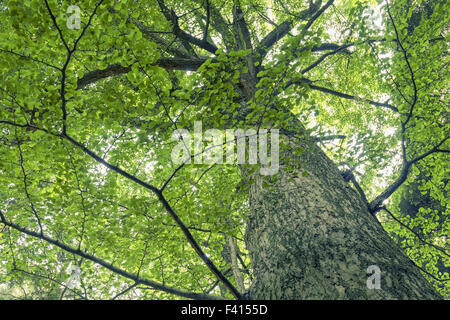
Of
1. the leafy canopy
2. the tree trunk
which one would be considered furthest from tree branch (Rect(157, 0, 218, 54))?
the tree trunk

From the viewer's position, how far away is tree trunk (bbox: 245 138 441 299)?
147 cm

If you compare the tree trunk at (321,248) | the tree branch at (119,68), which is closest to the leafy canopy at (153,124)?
the tree branch at (119,68)

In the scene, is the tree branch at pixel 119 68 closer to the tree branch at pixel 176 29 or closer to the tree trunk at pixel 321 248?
the tree branch at pixel 176 29

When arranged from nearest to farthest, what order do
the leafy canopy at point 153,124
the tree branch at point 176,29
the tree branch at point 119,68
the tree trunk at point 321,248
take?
the tree trunk at point 321,248 → the leafy canopy at point 153,124 → the tree branch at point 119,68 → the tree branch at point 176,29

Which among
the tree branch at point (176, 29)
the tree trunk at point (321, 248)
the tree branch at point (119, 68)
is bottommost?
the tree trunk at point (321, 248)

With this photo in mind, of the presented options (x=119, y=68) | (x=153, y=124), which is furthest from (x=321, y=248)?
(x=119, y=68)

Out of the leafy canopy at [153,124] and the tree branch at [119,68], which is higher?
the tree branch at [119,68]

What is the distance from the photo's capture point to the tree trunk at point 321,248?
147cm

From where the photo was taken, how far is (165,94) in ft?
6.62

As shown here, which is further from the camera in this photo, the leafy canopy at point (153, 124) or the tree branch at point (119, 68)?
the tree branch at point (119, 68)

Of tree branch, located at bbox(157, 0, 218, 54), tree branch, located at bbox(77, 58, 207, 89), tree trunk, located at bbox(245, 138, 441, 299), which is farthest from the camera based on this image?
tree branch, located at bbox(157, 0, 218, 54)

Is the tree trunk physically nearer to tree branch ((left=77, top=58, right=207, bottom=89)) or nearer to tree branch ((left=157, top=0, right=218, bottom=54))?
tree branch ((left=77, top=58, right=207, bottom=89))

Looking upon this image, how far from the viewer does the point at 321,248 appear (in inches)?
68.6

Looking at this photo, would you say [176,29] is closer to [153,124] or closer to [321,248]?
[153,124]
